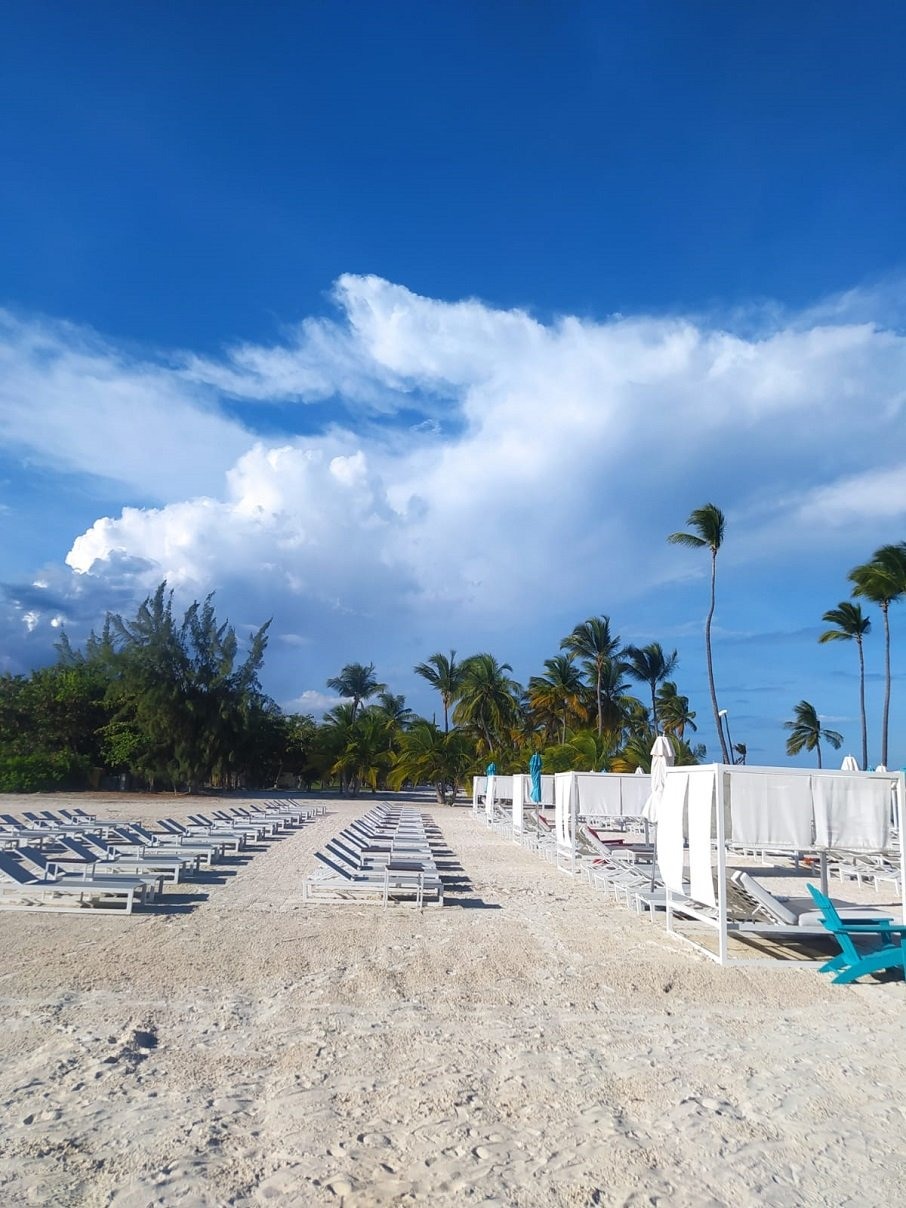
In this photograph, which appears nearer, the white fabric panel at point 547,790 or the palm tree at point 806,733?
the white fabric panel at point 547,790

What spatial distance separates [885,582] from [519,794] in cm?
1919

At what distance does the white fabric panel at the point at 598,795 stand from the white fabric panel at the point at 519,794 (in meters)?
5.52

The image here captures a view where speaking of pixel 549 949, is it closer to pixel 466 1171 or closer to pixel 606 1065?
pixel 606 1065

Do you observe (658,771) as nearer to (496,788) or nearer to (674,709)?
(496,788)

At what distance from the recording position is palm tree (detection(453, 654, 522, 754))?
140ft

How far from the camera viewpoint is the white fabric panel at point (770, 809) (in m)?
8.37

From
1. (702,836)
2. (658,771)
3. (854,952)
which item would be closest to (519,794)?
(658,771)

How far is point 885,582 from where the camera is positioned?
1252 inches

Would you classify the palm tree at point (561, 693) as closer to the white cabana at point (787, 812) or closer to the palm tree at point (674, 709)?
the palm tree at point (674, 709)

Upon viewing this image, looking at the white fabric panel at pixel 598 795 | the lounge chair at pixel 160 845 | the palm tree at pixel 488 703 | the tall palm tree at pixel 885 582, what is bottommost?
the lounge chair at pixel 160 845

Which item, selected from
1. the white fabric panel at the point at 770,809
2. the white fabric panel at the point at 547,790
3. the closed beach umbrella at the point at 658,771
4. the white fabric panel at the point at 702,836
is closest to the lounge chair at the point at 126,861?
the closed beach umbrella at the point at 658,771

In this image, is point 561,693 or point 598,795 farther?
point 561,693

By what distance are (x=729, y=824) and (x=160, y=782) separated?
1524 inches

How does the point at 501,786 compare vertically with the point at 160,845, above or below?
above
